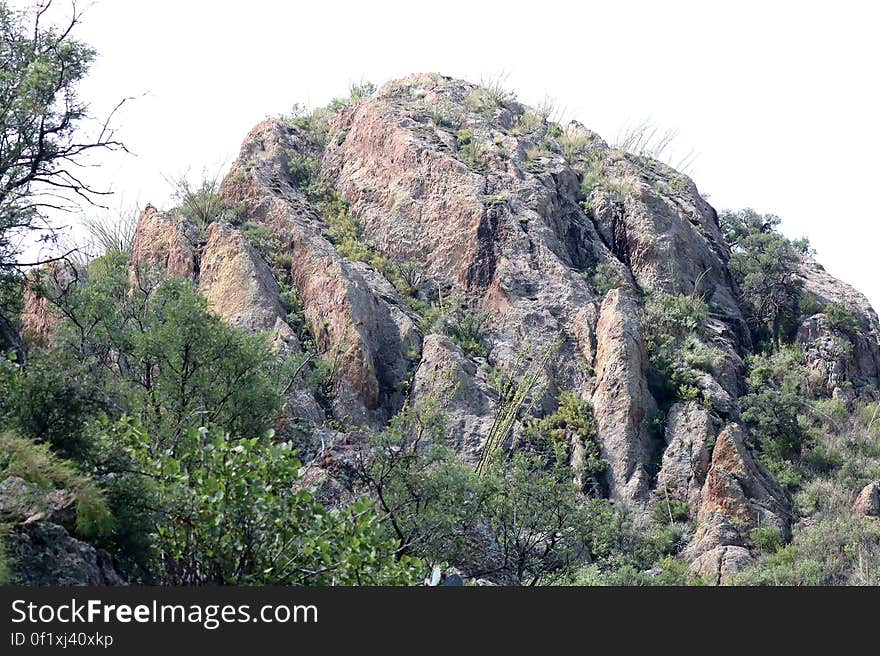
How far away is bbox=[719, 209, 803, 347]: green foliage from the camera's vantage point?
32656mm

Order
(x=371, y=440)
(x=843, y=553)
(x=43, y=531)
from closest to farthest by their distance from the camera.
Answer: (x=43, y=531) → (x=371, y=440) → (x=843, y=553)

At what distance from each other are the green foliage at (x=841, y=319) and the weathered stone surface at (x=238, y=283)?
15.7 m

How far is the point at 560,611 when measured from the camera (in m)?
9.02

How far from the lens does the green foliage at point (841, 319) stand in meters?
31.7

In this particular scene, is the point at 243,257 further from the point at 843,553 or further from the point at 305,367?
the point at 843,553

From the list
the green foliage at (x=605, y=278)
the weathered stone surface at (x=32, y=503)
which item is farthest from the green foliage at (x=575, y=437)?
the weathered stone surface at (x=32, y=503)

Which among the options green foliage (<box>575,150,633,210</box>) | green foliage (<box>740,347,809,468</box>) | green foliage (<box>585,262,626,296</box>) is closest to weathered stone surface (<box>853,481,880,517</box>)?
green foliage (<box>740,347,809,468</box>)

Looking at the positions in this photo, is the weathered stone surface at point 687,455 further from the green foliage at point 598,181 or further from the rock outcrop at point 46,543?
the rock outcrop at point 46,543

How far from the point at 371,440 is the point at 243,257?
1128 cm

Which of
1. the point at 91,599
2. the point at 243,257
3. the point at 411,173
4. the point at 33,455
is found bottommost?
the point at 91,599

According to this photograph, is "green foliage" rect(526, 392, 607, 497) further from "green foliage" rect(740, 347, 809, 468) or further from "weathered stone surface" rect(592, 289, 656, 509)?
"green foliage" rect(740, 347, 809, 468)

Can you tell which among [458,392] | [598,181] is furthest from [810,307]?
[458,392]

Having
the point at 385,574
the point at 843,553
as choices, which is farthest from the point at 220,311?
the point at 385,574

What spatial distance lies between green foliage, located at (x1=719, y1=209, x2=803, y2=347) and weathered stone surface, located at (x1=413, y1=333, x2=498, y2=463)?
10.2 metres
